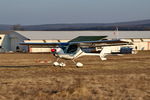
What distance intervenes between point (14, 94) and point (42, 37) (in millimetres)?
60301

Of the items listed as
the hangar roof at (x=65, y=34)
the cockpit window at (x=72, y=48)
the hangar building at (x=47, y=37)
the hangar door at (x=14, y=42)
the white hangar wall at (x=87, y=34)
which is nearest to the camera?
the cockpit window at (x=72, y=48)

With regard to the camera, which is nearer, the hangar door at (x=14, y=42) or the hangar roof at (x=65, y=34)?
the hangar roof at (x=65, y=34)

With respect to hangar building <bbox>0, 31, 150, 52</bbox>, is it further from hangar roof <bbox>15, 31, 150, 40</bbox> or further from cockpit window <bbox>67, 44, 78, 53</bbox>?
cockpit window <bbox>67, 44, 78, 53</bbox>

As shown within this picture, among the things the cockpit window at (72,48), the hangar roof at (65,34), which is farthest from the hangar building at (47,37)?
the cockpit window at (72,48)

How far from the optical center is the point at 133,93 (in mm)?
13039

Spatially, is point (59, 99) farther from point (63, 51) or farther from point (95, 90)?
point (63, 51)

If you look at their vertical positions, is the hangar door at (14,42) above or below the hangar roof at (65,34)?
below

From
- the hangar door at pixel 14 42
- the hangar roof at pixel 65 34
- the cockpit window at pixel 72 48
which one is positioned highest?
the cockpit window at pixel 72 48

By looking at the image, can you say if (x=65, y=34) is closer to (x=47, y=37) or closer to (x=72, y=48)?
(x=47, y=37)

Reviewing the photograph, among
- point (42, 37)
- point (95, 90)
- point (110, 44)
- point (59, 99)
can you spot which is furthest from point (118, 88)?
point (42, 37)

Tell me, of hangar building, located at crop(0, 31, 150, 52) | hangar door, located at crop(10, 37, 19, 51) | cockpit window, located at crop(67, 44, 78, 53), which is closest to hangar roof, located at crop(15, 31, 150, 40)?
hangar building, located at crop(0, 31, 150, 52)

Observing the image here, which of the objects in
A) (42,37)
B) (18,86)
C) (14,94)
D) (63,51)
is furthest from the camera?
(42,37)

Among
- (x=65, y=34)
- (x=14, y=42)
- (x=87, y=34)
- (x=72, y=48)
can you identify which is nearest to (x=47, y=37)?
(x=65, y=34)

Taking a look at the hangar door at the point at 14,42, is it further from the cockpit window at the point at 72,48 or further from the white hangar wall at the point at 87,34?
the cockpit window at the point at 72,48
